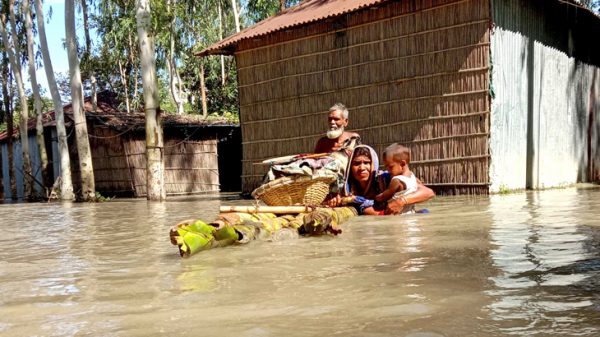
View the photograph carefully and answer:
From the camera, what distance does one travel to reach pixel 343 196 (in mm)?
6383

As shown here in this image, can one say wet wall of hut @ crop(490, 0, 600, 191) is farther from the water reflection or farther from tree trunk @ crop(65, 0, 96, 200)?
tree trunk @ crop(65, 0, 96, 200)

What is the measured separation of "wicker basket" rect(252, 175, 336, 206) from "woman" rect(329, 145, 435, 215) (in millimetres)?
348

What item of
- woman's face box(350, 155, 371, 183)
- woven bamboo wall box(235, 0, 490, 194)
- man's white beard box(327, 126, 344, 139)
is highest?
woven bamboo wall box(235, 0, 490, 194)

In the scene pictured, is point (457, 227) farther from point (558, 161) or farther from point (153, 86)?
point (153, 86)

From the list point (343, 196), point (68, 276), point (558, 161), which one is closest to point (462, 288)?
point (68, 276)

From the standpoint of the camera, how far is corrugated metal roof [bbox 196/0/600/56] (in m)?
11.6

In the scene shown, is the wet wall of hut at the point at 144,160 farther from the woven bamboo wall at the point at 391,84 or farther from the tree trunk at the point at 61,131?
the woven bamboo wall at the point at 391,84

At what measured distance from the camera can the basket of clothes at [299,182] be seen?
581 centimetres

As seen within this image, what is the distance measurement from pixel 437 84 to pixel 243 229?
24.2ft

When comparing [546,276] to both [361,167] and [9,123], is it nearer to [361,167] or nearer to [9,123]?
[361,167]

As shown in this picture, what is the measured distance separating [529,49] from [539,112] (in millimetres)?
1221

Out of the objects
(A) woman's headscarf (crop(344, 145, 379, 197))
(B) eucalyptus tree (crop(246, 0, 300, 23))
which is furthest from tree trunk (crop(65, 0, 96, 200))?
(B) eucalyptus tree (crop(246, 0, 300, 23))

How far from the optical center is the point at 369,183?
254 inches

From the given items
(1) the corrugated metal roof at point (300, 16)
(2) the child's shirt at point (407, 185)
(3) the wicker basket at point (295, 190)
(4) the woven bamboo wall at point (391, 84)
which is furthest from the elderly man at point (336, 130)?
(1) the corrugated metal roof at point (300, 16)
